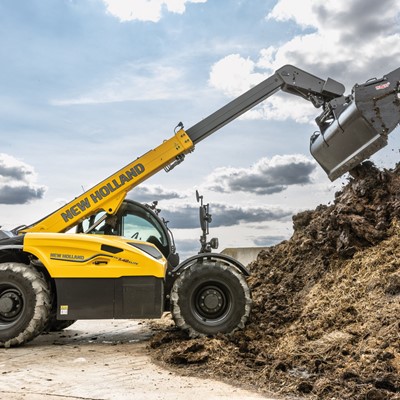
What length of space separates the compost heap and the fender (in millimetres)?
752

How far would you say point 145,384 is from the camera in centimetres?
521

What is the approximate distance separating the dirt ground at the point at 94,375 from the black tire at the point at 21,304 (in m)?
0.21

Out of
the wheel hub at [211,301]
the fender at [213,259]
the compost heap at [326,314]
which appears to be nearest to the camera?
the compost heap at [326,314]

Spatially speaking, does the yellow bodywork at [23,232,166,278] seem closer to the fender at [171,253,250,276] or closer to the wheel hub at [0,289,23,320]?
the fender at [171,253,250,276]

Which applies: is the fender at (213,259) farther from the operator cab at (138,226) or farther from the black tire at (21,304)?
the black tire at (21,304)

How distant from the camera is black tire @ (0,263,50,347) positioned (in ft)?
24.0

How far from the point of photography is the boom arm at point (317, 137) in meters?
8.12

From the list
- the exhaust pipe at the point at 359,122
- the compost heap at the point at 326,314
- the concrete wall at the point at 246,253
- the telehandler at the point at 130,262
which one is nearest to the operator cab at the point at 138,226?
the telehandler at the point at 130,262

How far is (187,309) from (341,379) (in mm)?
2751

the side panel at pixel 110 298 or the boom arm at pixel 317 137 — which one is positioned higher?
the boom arm at pixel 317 137

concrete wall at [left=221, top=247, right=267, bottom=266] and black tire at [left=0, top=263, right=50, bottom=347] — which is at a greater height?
concrete wall at [left=221, top=247, right=267, bottom=266]

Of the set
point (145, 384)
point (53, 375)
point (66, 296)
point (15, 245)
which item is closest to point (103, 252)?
point (66, 296)

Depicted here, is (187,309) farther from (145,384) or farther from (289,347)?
(145,384)

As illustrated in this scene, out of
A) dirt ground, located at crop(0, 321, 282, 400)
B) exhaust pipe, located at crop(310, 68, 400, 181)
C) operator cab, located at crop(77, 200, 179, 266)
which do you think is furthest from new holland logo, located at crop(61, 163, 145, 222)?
exhaust pipe, located at crop(310, 68, 400, 181)
